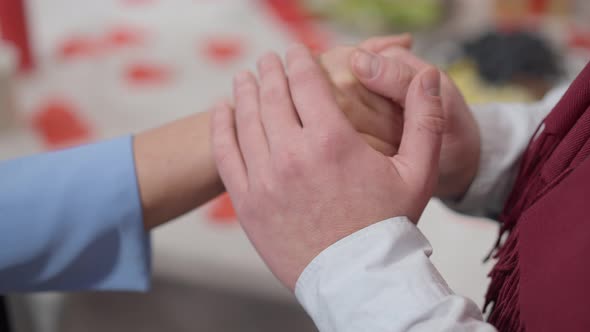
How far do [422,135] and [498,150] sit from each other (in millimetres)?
165

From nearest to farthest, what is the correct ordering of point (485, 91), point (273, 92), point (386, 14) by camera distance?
point (273, 92) < point (485, 91) < point (386, 14)

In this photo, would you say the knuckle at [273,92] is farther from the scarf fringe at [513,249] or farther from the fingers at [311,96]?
the scarf fringe at [513,249]

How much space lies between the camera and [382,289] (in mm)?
373

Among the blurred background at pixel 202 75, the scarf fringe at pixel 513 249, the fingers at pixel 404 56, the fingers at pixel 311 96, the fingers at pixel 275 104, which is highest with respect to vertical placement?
the fingers at pixel 404 56

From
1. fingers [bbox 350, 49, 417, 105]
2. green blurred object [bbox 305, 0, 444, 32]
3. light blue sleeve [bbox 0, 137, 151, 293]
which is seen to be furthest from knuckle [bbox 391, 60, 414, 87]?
green blurred object [bbox 305, 0, 444, 32]

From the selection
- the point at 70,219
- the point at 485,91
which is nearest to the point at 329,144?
the point at 70,219

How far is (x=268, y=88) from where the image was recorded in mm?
486

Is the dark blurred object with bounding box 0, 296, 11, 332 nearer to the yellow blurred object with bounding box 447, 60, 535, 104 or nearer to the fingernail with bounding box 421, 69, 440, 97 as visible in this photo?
the fingernail with bounding box 421, 69, 440, 97

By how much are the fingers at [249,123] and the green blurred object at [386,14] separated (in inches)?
35.6

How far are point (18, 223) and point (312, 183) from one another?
253 millimetres

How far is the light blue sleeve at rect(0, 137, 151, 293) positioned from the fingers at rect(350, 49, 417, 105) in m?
0.20

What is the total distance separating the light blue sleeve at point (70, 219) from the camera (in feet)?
1.66

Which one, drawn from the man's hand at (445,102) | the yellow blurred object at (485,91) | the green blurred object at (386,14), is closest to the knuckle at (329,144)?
the man's hand at (445,102)

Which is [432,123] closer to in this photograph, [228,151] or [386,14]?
[228,151]
